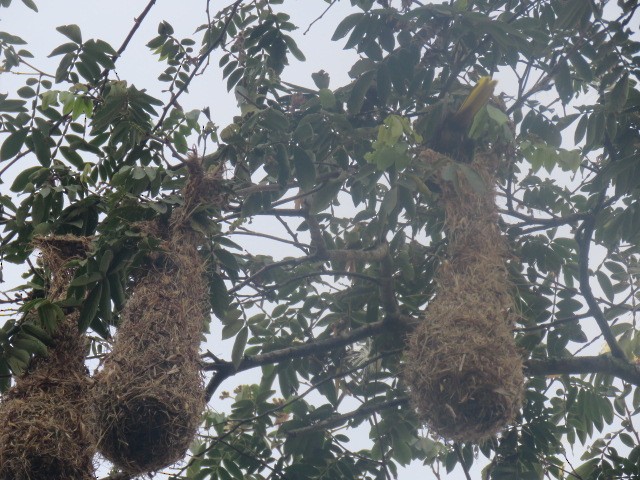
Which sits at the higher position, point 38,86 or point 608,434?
point 38,86

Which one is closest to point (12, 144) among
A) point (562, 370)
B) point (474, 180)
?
point (474, 180)

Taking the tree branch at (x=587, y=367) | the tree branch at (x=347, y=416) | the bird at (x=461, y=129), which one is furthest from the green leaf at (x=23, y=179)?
the tree branch at (x=587, y=367)

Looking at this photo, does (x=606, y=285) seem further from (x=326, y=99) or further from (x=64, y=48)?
(x=64, y=48)

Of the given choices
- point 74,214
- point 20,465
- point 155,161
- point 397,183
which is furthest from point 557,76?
point 20,465

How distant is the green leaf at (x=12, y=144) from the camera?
11.6 feet

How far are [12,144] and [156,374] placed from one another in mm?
1436

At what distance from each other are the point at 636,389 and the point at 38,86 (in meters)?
3.63

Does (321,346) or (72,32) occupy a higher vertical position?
(72,32)

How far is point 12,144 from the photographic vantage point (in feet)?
11.7

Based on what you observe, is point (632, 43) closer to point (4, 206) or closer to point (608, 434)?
point (608, 434)

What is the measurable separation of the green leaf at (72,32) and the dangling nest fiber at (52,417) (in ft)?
3.48

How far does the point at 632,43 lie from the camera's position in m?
3.97

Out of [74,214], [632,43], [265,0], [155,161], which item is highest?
[265,0]

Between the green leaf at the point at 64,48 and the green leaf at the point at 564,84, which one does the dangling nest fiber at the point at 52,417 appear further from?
the green leaf at the point at 564,84
